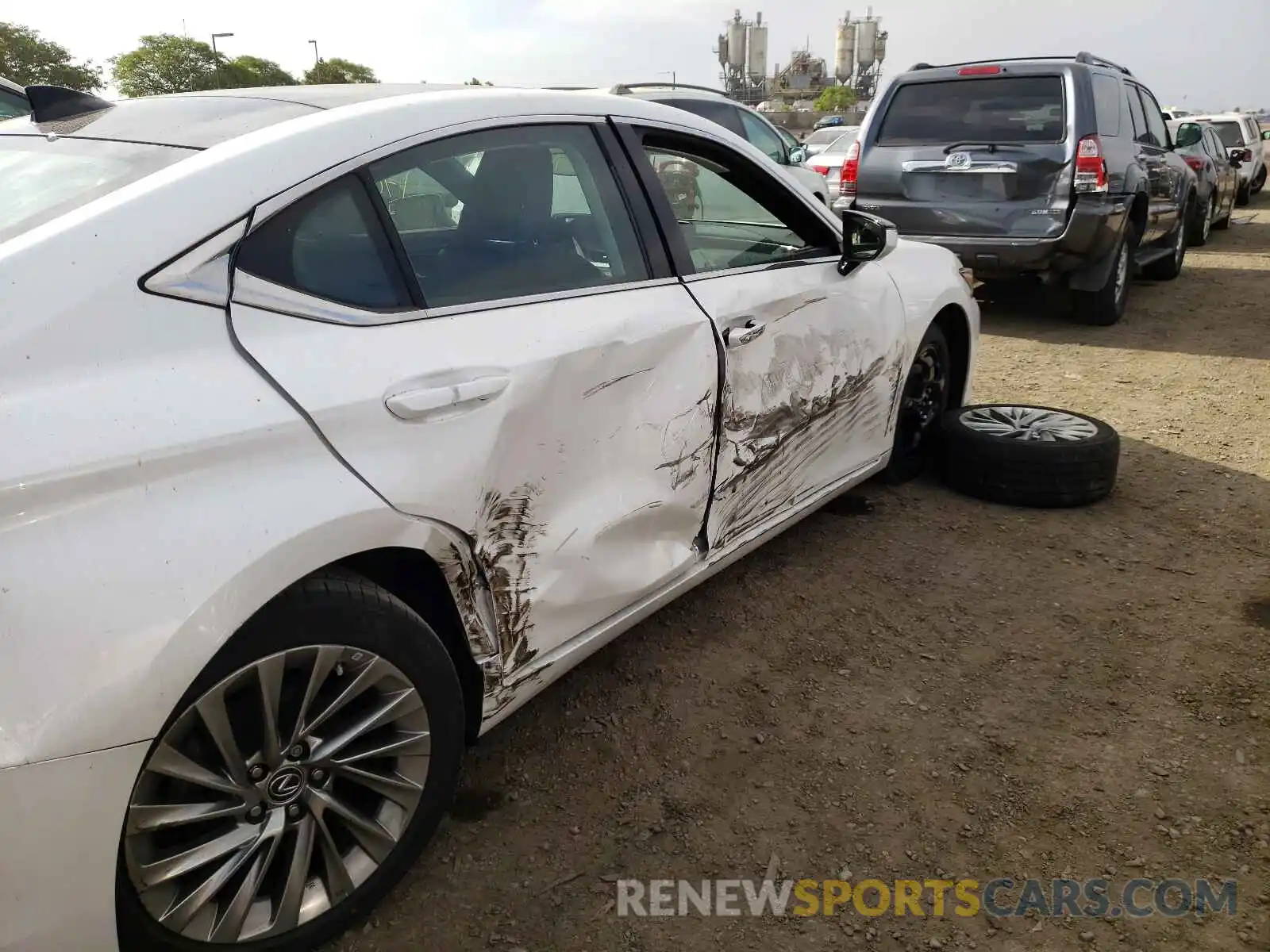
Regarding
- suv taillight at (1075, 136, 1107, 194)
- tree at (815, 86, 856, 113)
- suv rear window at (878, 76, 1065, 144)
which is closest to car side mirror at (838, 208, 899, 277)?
suv taillight at (1075, 136, 1107, 194)

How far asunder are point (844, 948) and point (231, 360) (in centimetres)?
168

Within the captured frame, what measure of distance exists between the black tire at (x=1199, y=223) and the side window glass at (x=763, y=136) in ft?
16.9

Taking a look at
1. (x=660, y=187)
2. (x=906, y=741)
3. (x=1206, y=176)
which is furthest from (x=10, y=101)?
(x=1206, y=176)

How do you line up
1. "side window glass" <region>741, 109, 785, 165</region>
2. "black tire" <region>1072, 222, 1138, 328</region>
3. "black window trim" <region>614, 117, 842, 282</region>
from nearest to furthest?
"black window trim" <region>614, 117, 842, 282</region>
"black tire" <region>1072, 222, 1138, 328</region>
"side window glass" <region>741, 109, 785, 165</region>

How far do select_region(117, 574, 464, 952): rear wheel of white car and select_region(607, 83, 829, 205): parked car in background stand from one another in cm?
768

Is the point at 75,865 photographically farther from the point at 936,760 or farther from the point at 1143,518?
the point at 1143,518

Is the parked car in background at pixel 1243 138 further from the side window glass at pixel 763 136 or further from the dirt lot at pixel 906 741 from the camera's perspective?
the dirt lot at pixel 906 741

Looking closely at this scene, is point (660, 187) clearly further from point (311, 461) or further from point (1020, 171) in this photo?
point (1020, 171)

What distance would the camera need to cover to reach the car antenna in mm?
2357

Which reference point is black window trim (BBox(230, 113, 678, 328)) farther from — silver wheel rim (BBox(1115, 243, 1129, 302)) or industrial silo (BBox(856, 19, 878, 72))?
industrial silo (BBox(856, 19, 878, 72))

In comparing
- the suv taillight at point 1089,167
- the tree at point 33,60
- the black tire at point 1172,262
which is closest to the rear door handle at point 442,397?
the suv taillight at point 1089,167

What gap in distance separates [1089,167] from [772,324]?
5.08 m

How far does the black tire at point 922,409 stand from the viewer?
4195 mm

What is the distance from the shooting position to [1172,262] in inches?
392
